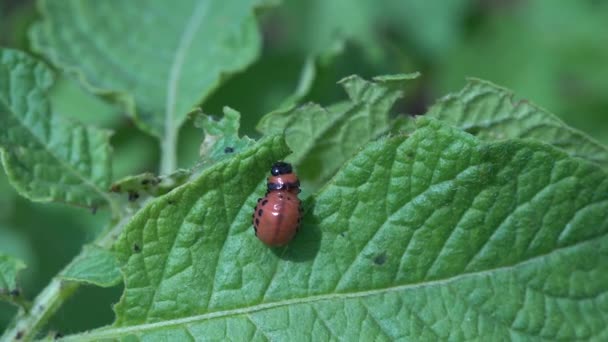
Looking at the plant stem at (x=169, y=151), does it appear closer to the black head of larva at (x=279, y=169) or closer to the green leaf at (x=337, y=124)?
the green leaf at (x=337, y=124)

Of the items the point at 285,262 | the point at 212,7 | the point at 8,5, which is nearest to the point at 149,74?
the point at 212,7

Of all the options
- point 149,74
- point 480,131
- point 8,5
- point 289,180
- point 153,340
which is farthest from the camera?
point 8,5

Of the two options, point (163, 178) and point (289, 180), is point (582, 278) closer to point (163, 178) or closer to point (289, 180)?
point (289, 180)

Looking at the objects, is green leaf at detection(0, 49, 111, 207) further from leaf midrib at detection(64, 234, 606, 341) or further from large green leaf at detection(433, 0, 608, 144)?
large green leaf at detection(433, 0, 608, 144)

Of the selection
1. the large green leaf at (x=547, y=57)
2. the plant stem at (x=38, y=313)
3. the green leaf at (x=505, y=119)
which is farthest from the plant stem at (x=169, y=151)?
the large green leaf at (x=547, y=57)

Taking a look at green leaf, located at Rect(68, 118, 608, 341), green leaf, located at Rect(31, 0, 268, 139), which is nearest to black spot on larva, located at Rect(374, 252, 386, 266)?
green leaf, located at Rect(68, 118, 608, 341)
